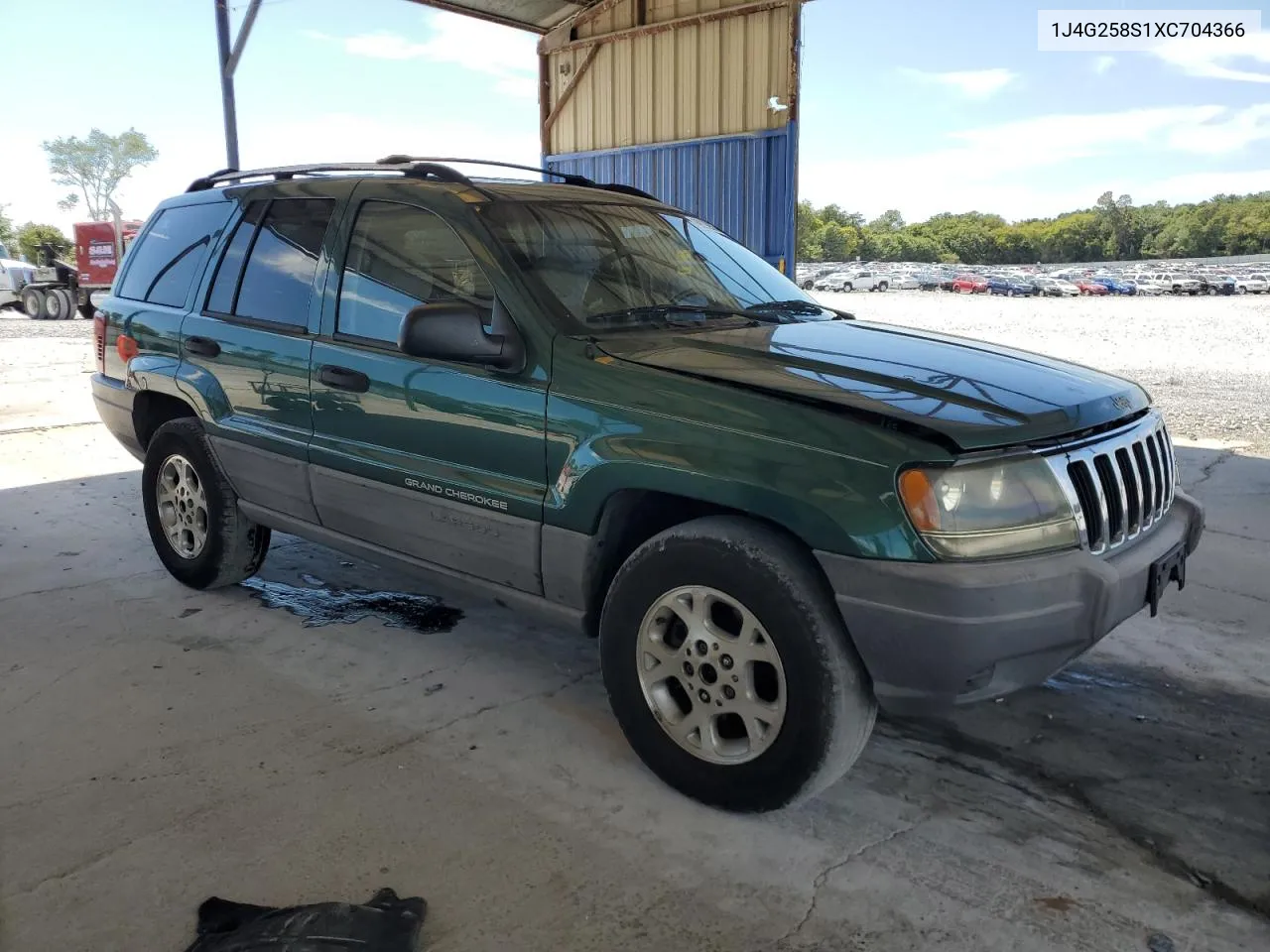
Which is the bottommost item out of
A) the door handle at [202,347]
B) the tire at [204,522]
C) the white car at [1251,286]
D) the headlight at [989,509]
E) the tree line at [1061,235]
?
the tire at [204,522]

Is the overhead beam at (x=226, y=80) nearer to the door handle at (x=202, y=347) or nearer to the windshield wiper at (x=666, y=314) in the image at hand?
the door handle at (x=202, y=347)

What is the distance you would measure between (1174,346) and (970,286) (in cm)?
3812

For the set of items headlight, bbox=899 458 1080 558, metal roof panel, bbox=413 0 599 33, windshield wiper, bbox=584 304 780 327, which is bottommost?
headlight, bbox=899 458 1080 558

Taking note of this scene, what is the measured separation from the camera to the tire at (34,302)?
24359 millimetres

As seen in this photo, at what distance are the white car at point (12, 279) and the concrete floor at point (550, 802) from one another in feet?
78.8

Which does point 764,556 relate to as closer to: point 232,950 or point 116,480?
point 232,950

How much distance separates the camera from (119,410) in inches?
187

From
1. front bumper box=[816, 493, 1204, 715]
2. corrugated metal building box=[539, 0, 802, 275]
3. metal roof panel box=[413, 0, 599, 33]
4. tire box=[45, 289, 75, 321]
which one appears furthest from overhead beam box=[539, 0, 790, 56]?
tire box=[45, 289, 75, 321]

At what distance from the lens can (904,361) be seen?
9.65 ft

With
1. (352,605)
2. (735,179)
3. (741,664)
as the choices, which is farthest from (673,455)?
(735,179)

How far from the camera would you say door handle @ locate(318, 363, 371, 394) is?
137 inches

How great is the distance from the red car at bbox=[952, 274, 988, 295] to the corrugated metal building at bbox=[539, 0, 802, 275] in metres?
43.8

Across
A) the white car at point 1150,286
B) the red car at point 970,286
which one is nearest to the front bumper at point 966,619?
the red car at point 970,286

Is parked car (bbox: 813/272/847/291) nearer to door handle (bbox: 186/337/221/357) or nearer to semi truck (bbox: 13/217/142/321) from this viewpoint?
semi truck (bbox: 13/217/142/321)
